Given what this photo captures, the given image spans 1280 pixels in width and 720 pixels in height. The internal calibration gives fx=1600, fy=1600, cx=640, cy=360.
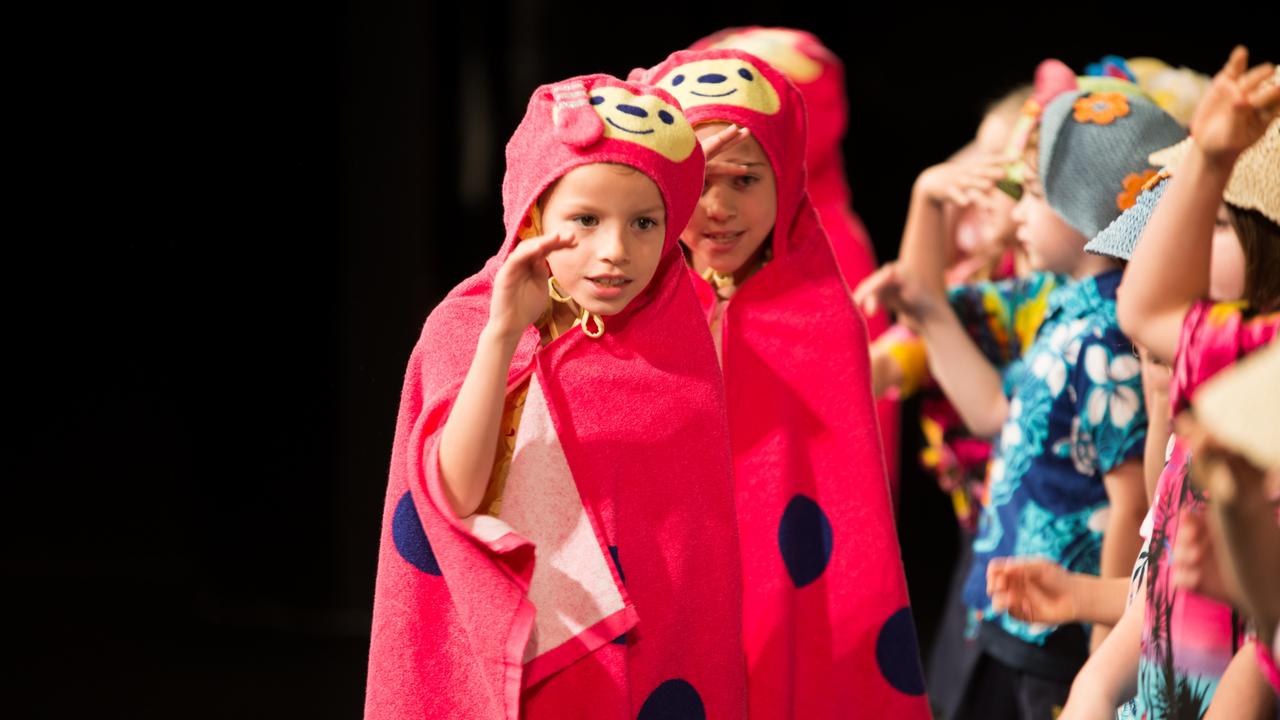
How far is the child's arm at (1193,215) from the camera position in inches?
51.8

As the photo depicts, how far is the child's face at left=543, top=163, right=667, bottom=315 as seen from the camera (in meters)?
1.63

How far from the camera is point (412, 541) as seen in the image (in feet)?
5.50

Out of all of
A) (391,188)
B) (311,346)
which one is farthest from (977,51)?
(311,346)

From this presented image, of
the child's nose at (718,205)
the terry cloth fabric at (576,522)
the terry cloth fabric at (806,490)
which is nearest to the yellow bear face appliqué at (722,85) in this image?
the terry cloth fabric at (806,490)

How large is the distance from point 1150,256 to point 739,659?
2.12 feet

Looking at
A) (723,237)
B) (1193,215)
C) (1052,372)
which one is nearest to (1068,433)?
(1052,372)

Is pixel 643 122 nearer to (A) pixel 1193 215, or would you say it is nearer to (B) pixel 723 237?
(B) pixel 723 237

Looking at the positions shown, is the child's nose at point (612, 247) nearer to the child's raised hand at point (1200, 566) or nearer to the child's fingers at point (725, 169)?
the child's fingers at point (725, 169)

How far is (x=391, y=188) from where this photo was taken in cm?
378

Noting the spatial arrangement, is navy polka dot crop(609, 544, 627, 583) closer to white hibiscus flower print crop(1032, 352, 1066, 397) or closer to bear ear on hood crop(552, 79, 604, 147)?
bear ear on hood crop(552, 79, 604, 147)

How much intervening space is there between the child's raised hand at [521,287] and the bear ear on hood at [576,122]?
0.10 meters

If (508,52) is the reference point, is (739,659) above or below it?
below

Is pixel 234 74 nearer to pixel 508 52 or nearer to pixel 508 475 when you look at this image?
pixel 508 52

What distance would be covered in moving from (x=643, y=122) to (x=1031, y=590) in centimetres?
61
